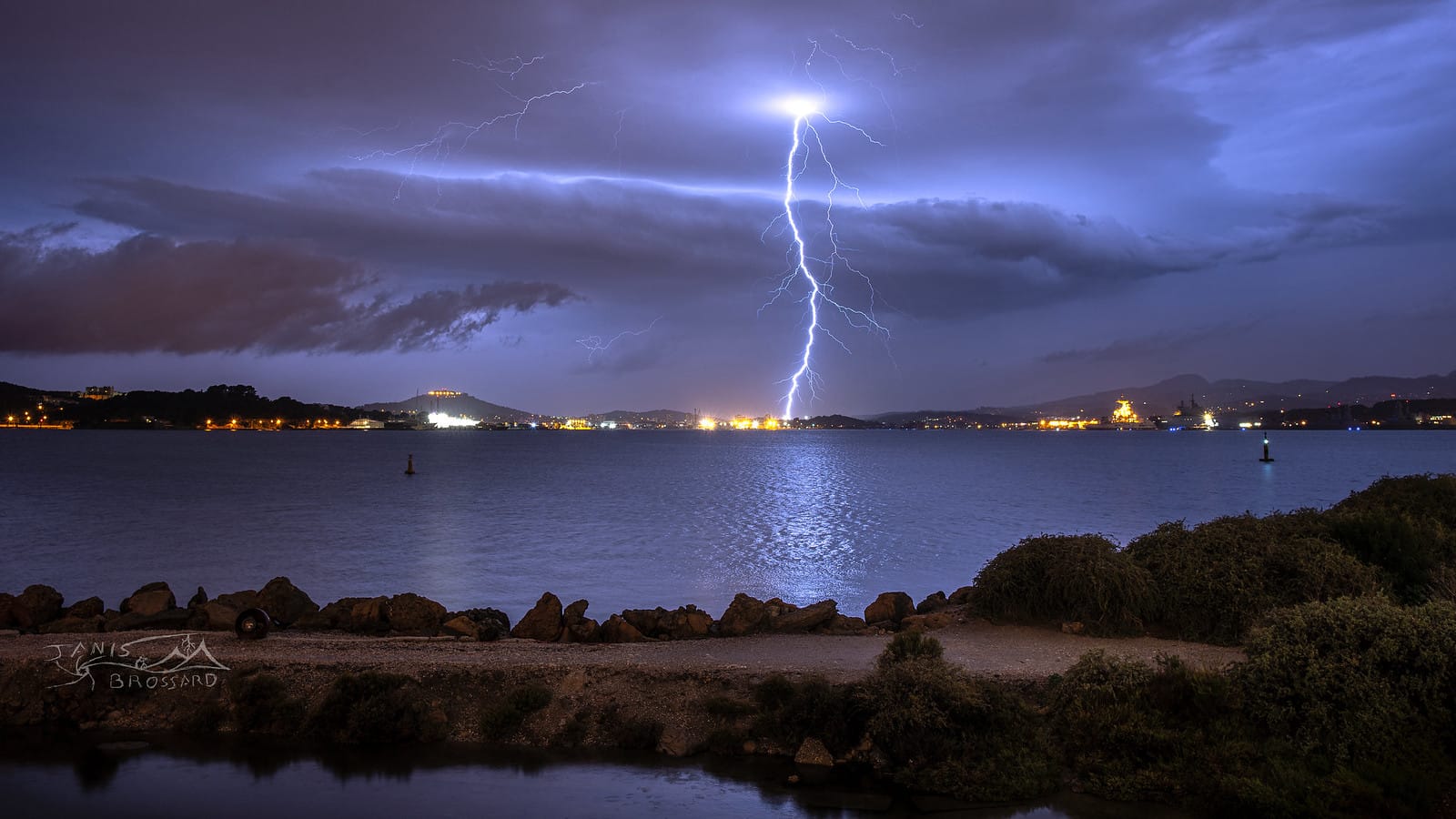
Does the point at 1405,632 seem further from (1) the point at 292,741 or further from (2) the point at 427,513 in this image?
(2) the point at 427,513

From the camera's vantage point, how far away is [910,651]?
11.5 metres

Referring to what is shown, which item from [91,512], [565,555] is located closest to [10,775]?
[565,555]

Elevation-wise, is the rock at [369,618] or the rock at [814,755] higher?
the rock at [369,618]

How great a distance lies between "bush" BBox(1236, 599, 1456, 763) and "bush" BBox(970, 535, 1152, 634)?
431cm

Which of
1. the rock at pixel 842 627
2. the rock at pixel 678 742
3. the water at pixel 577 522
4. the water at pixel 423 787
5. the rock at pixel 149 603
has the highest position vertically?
the rock at pixel 149 603

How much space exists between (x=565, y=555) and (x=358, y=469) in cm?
5611

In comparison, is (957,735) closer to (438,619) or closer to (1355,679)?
(1355,679)

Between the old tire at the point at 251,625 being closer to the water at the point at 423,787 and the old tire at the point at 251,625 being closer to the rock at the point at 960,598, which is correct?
the water at the point at 423,787

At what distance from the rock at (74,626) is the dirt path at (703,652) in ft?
2.32

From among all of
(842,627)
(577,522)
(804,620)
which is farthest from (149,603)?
(577,522)

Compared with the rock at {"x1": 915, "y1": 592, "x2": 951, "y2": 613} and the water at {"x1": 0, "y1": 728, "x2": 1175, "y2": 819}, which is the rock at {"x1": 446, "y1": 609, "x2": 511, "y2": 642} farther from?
the rock at {"x1": 915, "y1": 592, "x2": 951, "y2": 613}

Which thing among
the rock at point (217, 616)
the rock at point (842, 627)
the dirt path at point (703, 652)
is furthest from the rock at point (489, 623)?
the rock at point (842, 627)

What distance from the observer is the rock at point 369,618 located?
16453 millimetres

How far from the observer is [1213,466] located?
292 ft
